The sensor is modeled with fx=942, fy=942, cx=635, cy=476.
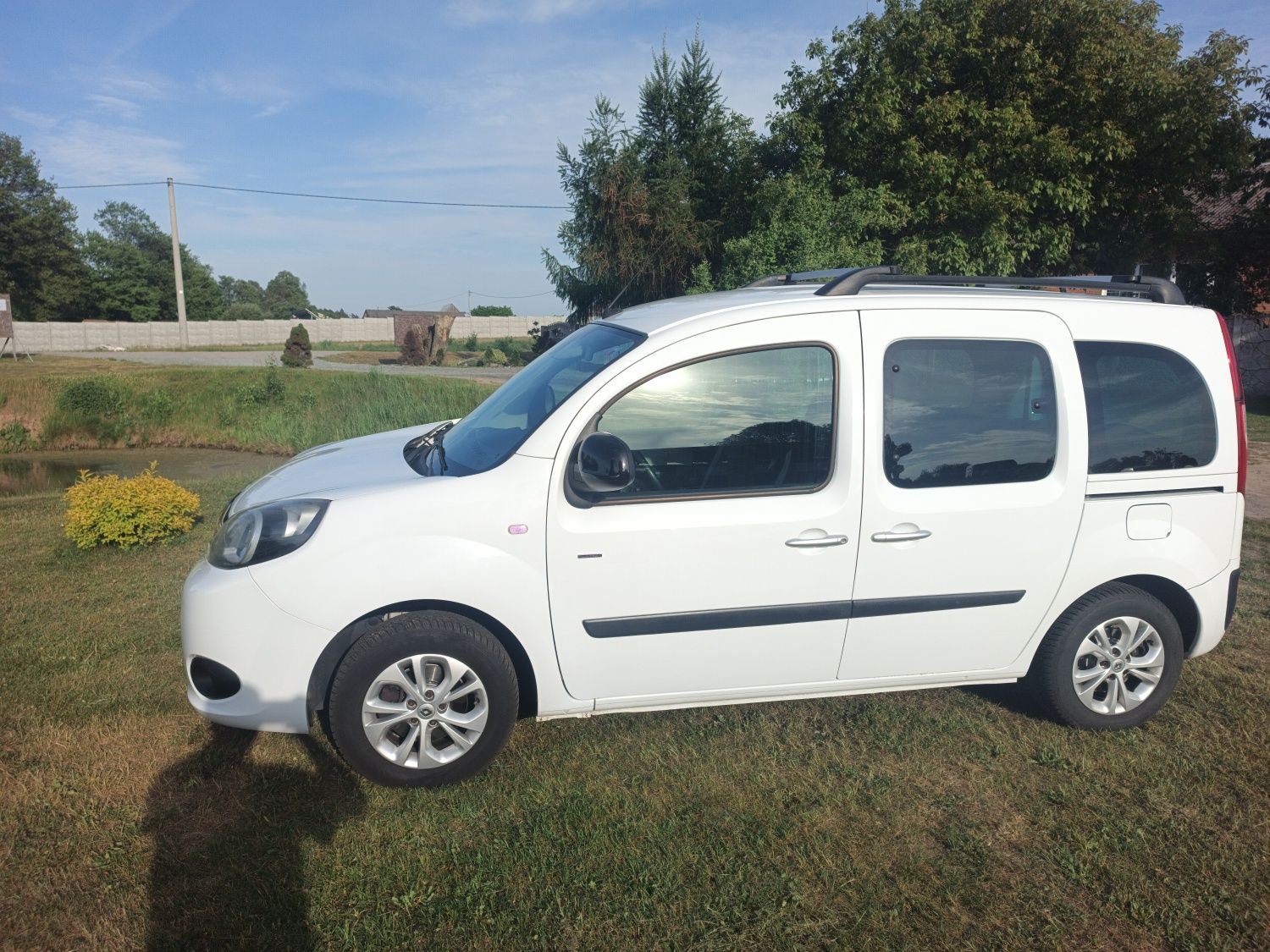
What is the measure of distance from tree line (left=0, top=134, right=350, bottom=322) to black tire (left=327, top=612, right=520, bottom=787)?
61.7 metres

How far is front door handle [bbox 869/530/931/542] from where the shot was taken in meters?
3.76

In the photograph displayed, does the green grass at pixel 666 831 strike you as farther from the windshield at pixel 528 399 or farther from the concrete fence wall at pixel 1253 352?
the concrete fence wall at pixel 1253 352

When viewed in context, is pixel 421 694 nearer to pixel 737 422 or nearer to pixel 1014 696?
pixel 737 422

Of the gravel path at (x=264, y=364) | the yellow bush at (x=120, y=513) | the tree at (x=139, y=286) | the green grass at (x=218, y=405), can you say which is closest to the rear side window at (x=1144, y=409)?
the yellow bush at (x=120, y=513)

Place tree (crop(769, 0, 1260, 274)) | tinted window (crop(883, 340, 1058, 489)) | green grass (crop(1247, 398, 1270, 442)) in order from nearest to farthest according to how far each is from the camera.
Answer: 1. tinted window (crop(883, 340, 1058, 489))
2. green grass (crop(1247, 398, 1270, 442))
3. tree (crop(769, 0, 1260, 274))

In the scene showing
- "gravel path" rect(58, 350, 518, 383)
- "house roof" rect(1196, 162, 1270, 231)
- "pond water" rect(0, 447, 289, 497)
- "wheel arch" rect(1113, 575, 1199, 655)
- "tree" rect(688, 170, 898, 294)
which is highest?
"house roof" rect(1196, 162, 1270, 231)

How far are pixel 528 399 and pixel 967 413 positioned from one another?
6.11 ft

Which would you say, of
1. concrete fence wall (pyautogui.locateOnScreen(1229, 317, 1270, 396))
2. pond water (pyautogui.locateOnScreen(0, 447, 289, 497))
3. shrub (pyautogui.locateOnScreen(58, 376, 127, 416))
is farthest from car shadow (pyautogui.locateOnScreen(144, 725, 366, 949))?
concrete fence wall (pyautogui.locateOnScreen(1229, 317, 1270, 396))

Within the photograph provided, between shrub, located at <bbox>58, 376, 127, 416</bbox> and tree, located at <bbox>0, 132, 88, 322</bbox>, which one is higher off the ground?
tree, located at <bbox>0, 132, 88, 322</bbox>

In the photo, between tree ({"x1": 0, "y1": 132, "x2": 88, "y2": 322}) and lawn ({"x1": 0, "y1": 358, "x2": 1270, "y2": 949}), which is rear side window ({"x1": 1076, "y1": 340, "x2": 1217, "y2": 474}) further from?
tree ({"x1": 0, "y1": 132, "x2": 88, "y2": 322})

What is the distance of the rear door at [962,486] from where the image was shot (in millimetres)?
3805

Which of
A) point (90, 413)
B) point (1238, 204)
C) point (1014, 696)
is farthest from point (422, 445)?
point (1238, 204)

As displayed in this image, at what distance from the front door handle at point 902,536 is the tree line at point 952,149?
12.0 m

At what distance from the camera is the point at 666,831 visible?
336cm
